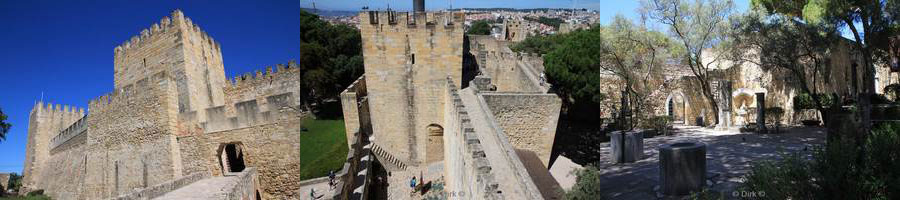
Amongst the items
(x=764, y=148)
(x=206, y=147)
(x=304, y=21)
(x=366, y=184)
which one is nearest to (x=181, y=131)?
(x=206, y=147)

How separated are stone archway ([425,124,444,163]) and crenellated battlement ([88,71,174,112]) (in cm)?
505

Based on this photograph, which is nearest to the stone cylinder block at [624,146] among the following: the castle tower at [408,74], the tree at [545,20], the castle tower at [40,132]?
the castle tower at [408,74]

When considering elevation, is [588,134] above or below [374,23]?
below

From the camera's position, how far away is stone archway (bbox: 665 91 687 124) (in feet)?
46.6

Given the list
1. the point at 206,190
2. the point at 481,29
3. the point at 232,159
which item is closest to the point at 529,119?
the point at 232,159

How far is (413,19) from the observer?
1005cm

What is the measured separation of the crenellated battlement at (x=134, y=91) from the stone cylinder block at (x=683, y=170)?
21.3ft

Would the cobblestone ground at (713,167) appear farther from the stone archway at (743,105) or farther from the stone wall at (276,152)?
the stone archway at (743,105)

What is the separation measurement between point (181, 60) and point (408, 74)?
170 inches

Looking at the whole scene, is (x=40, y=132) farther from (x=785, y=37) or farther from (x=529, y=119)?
(x=785, y=37)

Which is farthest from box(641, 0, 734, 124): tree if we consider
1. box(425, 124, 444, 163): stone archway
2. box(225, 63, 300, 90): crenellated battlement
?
box(225, 63, 300, 90): crenellated battlement

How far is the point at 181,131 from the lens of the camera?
21.6 feet

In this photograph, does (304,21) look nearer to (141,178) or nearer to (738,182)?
(141,178)

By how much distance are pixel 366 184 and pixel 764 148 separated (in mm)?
6266
